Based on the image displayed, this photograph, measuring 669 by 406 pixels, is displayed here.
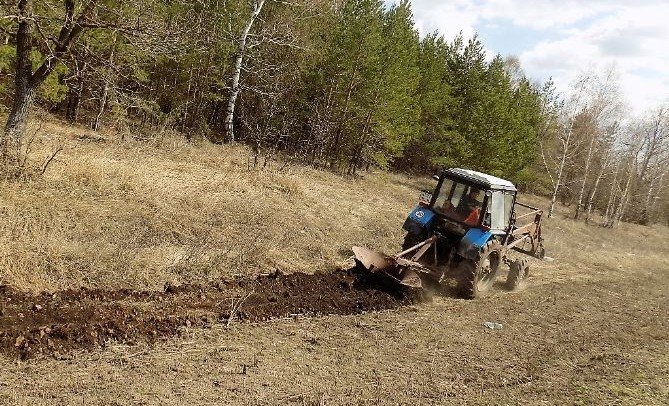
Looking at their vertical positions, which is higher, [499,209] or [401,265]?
[499,209]

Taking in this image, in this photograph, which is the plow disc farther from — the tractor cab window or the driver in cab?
the tractor cab window

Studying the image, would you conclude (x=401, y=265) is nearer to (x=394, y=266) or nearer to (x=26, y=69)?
(x=394, y=266)

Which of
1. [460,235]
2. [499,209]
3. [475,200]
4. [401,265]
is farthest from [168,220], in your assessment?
[499,209]

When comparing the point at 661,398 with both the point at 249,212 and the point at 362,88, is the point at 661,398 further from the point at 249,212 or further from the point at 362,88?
the point at 362,88

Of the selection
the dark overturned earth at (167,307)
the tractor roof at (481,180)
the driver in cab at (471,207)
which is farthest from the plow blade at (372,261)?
the tractor roof at (481,180)

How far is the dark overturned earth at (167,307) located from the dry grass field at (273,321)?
20 centimetres

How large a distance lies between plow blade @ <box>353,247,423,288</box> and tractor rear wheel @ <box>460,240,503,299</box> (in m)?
0.93

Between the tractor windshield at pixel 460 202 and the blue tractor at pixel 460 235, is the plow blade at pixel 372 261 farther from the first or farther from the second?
the tractor windshield at pixel 460 202

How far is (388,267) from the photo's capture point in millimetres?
8492

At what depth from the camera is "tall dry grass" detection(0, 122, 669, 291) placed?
738 cm

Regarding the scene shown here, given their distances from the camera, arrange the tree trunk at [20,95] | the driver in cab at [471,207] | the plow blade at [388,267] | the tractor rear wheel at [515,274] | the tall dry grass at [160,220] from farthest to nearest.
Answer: the tractor rear wheel at [515,274]
the tree trunk at [20,95]
the driver in cab at [471,207]
the plow blade at [388,267]
the tall dry grass at [160,220]

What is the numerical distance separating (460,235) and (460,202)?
0.67 m

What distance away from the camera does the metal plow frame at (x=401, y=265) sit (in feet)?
26.7

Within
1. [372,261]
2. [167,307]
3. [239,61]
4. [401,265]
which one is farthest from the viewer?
[239,61]
